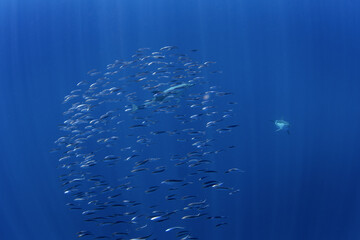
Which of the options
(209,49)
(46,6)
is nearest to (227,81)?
(209,49)

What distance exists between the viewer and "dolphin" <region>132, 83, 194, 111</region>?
616cm

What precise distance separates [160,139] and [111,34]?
500 centimetres

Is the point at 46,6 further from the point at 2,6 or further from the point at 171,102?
the point at 171,102

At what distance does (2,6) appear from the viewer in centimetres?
1155

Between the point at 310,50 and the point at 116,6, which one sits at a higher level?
the point at 116,6

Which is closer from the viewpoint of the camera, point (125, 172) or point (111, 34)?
point (125, 172)

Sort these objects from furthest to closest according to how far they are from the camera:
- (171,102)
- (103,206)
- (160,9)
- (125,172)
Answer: (160,9) < (125,172) < (171,102) < (103,206)

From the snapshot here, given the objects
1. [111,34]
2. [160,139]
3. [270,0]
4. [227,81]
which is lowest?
[160,139]

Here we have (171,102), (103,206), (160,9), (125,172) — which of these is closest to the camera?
(103,206)

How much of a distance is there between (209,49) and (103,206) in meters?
9.34

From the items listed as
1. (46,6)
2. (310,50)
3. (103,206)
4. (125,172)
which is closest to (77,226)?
(125,172)

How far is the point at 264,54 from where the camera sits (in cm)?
1349

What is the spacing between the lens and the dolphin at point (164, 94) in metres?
6.16

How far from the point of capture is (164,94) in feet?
20.7
